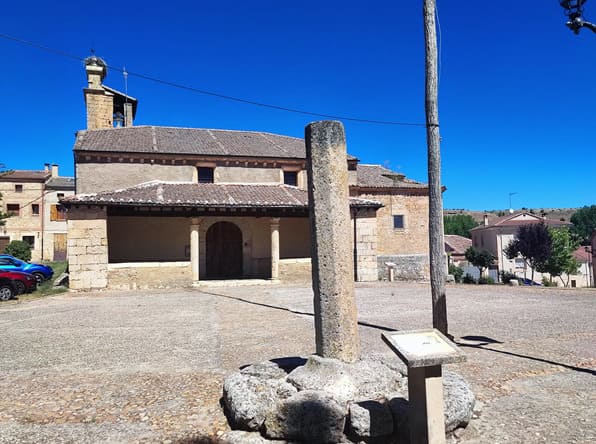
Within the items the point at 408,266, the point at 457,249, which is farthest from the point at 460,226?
the point at 408,266

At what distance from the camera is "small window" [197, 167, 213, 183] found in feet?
60.7

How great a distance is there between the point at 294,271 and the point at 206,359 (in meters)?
11.1

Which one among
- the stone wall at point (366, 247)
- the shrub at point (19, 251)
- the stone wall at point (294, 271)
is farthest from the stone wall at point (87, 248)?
the shrub at point (19, 251)

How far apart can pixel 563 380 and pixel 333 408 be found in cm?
295

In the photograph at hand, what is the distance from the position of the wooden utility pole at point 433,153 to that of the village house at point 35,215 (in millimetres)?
36153

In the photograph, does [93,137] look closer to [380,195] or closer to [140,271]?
[140,271]

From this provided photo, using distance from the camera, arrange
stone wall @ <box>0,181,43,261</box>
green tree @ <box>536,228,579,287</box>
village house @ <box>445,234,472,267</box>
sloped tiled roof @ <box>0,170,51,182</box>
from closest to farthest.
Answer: green tree @ <box>536,228,579,287</box>
stone wall @ <box>0,181,43,261</box>
sloped tiled roof @ <box>0,170,51,182</box>
village house @ <box>445,234,472,267</box>

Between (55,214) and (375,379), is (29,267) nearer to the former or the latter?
(55,214)

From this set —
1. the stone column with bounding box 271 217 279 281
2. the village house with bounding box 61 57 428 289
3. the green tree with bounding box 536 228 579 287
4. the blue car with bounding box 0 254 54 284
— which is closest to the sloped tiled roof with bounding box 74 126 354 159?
the village house with bounding box 61 57 428 289

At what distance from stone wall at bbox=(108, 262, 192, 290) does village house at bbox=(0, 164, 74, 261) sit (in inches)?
983

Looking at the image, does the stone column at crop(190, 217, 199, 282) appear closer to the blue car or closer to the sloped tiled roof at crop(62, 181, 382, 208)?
the sloped tiled roof at crop(62, 181, 382, 208)

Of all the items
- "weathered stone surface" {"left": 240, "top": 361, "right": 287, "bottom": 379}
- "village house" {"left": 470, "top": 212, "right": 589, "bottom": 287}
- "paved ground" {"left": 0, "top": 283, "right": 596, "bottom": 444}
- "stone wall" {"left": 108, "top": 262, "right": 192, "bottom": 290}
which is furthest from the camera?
"village house" {"left": 470, "top": 212, "right": 589, "bottom": 287}

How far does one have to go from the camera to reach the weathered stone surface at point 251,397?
132 inches

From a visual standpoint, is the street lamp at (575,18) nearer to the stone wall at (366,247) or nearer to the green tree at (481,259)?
the stone wall at (366,247)
